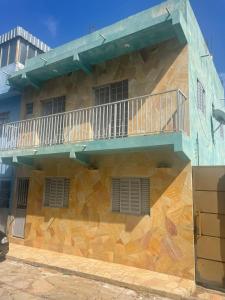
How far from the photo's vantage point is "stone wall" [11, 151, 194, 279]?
23.6 ft

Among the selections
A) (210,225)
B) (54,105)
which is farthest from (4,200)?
(210,225)

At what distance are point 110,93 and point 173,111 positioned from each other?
9.06ft

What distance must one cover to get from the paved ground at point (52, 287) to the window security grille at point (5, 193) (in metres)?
4.35

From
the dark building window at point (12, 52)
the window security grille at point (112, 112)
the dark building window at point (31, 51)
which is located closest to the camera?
the window security grille at point (112, 112)

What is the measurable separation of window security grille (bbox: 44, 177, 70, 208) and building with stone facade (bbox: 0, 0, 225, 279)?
1.6 inches

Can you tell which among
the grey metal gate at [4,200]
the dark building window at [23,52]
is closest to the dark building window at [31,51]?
the dark building window at [23,52]

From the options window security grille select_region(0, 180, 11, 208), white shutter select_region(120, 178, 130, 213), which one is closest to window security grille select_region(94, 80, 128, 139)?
white shutter select_region(120, 178, 130, 213)

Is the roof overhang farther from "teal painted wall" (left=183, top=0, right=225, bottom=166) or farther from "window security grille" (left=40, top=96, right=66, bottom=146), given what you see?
"window security grille" (left=40, top=96, right=66, bottom=146)

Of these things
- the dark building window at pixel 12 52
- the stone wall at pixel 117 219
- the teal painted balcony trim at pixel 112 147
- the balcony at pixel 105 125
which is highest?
the dark building window at pixel 12 52

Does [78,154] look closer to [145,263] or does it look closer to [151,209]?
[151,209]

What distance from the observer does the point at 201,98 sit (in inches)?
363

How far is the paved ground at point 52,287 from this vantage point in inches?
234

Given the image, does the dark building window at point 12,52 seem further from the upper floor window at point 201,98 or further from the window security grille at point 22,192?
the upper floor window at point 201,98

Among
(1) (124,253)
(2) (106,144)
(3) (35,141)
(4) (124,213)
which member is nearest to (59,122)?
(3) (35,141)
